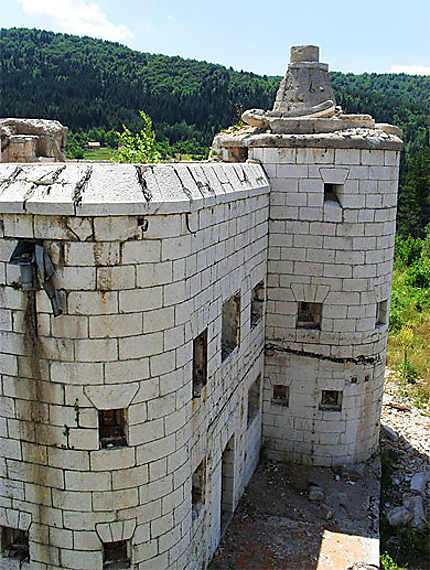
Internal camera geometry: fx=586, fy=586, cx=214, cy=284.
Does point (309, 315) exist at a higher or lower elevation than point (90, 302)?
lower

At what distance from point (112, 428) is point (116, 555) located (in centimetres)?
177

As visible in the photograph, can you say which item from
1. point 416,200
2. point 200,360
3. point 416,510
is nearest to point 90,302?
point 200,360

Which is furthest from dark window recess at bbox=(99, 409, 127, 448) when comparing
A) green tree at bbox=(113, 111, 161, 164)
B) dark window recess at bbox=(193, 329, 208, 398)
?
green tree at bbox=(113, 111, 161, 164)

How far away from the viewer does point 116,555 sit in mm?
7703

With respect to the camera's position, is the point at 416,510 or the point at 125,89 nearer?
the point at 416,510

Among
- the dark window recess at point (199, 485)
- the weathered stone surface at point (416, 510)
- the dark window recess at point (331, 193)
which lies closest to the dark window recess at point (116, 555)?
the dark window recess at point (199, 485)

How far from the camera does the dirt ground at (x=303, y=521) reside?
1023 cm

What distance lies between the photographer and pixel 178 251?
23.5 ft

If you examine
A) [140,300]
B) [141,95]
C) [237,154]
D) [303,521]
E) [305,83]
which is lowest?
[303,521]

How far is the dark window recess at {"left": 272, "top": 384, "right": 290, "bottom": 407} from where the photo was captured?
13.4m

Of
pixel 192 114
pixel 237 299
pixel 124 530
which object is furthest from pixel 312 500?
pixel 192 114

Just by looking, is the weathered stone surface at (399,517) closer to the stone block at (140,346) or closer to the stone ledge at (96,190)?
the stone block at (140,346)

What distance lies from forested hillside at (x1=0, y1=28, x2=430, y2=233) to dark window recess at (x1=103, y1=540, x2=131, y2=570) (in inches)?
1014

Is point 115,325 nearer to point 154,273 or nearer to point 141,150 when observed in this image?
point 154,273
